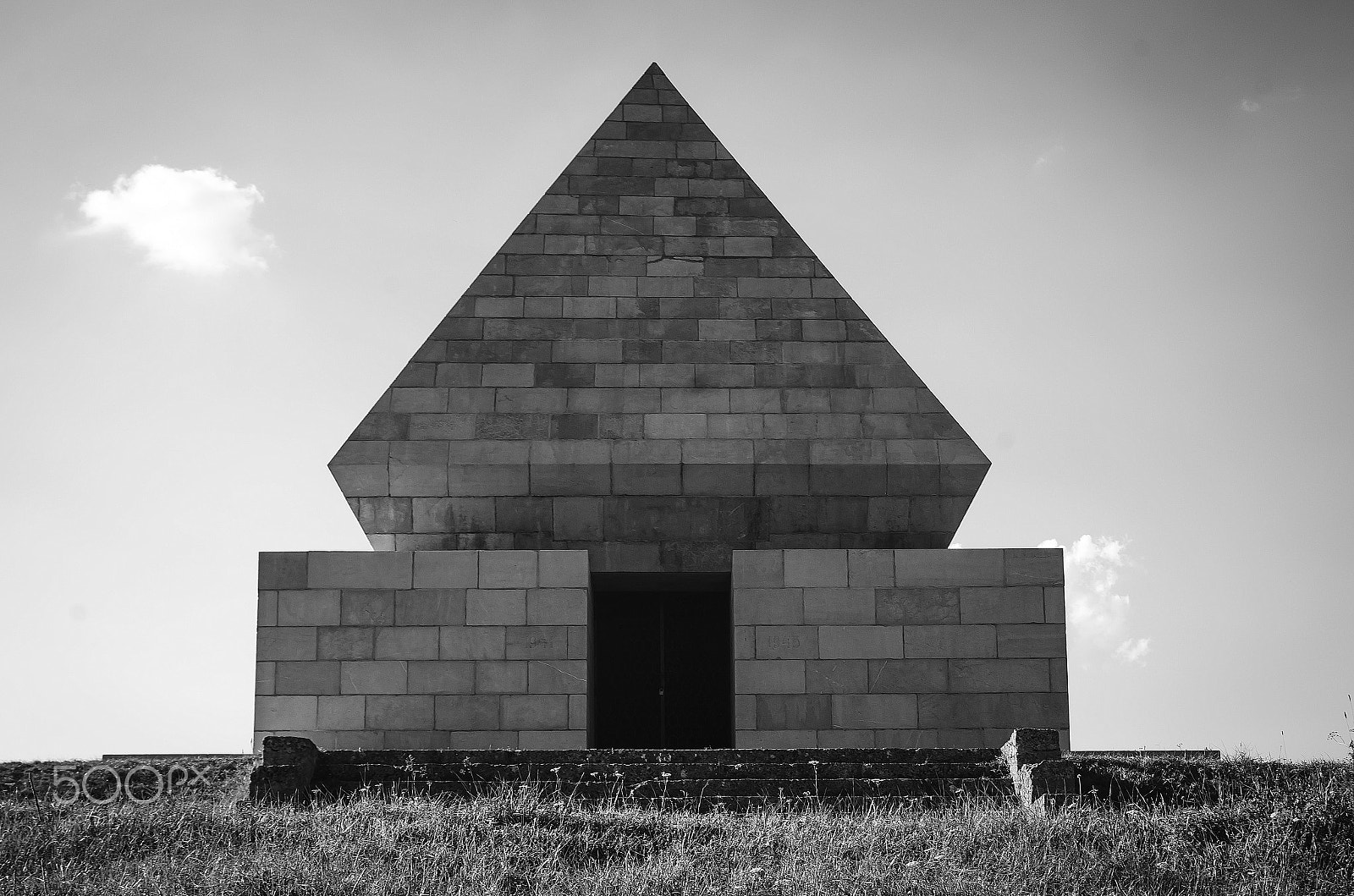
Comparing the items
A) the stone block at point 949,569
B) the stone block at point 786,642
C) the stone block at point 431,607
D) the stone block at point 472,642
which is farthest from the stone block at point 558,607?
the stone block at point 949,569

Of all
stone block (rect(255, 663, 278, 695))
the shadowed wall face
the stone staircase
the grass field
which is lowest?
the grass field

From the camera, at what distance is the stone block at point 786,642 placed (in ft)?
65.2

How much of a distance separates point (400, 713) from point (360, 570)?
2.07 m

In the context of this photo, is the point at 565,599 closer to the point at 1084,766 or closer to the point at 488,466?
the point at 488,466

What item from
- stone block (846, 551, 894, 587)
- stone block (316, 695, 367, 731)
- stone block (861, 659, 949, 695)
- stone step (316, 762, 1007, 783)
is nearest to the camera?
stone step (316, 762, 1007, 783)

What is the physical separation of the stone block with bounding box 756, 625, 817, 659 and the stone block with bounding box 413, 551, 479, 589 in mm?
4002

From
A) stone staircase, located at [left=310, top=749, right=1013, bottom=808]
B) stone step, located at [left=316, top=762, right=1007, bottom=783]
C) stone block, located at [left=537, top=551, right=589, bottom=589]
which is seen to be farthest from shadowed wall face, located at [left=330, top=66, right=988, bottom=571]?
stone step, located at [left=316, top=762, right=1007, bottom=783]

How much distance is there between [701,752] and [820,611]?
18.7 feet

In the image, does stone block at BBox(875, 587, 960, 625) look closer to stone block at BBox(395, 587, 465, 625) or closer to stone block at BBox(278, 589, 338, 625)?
stone block at BBox(395, 587, 465, 625)

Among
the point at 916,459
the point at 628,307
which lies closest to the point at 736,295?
the point at 628,307

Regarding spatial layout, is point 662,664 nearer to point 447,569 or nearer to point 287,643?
point 447,569

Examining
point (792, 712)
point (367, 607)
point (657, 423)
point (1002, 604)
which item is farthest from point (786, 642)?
point (367, 607)

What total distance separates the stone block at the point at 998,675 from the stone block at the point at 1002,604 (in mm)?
579

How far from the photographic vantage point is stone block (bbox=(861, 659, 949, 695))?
19641 mm
